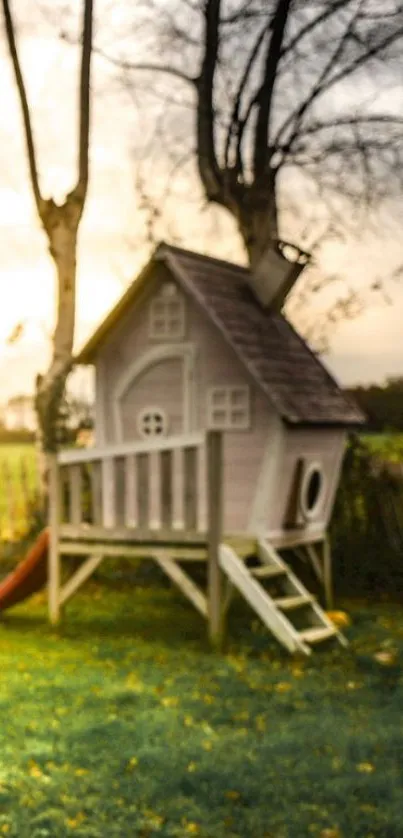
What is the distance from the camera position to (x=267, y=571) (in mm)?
9797

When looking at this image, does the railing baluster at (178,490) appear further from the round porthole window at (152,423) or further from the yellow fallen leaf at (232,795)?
the yellow fallen leaf at (232,795)

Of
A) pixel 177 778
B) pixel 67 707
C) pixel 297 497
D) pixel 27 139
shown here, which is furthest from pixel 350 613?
pixel 27 139

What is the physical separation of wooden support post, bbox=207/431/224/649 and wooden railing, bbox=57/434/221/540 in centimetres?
2

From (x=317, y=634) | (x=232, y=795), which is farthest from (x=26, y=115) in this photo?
(x=232, y=795)

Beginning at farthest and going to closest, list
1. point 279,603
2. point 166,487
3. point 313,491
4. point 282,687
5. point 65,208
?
point 65,208, point 313,491, point 166,487, point 279,603, point 282,687

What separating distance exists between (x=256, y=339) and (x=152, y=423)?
1.29 m

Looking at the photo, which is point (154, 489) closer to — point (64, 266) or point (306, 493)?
point (306, 493)

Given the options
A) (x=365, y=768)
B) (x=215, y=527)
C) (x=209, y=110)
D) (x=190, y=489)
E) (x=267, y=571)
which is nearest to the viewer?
(x=365, y=768)

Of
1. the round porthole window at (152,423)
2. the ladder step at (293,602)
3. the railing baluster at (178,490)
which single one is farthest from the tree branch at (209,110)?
the ladder step at (293,602)

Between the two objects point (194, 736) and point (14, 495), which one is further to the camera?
point (14, 495)

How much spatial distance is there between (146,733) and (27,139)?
864 centimetres

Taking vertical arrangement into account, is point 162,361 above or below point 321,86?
below

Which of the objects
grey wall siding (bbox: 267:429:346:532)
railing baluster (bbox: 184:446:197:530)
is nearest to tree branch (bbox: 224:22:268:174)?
grey wall siding (bbox: 267:429:346:532)

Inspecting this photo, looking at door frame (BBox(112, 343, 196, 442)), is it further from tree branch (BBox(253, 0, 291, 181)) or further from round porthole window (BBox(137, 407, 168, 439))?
tree branch (BBox(253, 0, 291, 181))
